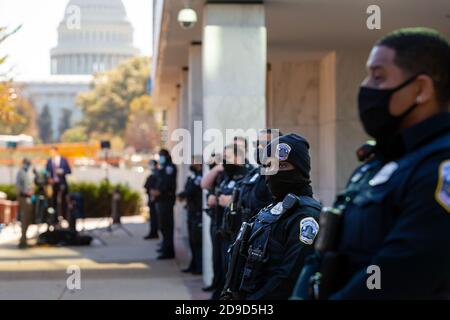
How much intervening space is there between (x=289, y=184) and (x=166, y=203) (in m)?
10.4

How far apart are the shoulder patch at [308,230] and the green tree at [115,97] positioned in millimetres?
79313

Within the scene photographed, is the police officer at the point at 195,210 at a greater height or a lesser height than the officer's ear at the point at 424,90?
lesser

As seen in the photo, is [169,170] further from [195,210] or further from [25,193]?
[25,193]

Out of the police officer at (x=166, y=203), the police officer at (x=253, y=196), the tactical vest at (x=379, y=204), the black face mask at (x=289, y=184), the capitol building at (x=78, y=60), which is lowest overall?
the police officer at (x=166, y=203)

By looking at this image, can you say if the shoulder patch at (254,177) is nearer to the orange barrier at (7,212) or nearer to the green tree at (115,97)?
the orange barrier at (7,212)

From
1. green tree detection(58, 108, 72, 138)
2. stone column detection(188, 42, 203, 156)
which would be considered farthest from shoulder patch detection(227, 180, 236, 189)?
green tree detection(58, 108, 72, 138)

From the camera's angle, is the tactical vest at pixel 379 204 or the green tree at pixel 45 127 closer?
the tactical vest at pixel 379 204

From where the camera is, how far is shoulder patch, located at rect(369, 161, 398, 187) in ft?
7.79

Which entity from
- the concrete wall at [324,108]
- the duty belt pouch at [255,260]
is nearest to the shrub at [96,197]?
the concrete wall at [324,108]

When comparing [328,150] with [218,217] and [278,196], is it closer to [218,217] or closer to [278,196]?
[218,217]

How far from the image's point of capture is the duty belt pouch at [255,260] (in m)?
4.07

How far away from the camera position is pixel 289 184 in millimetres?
4488

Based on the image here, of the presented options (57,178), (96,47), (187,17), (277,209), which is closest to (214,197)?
(187,17)

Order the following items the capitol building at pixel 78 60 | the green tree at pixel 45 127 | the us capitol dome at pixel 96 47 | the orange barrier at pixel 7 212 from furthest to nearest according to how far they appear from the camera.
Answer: the green tree at pixel 45 127, the capitol building at pixel 78 60, the us capitol dome at pixel 96 47, the orange barrier at pixel 7 212
